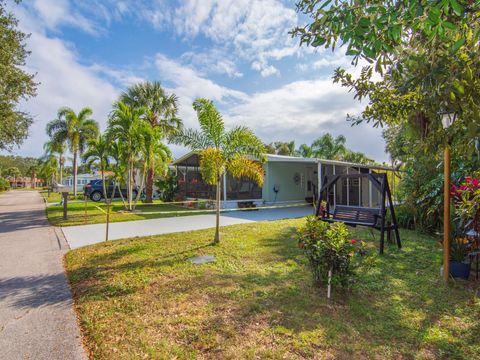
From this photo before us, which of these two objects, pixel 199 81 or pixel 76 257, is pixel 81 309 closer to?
pixel 76 257

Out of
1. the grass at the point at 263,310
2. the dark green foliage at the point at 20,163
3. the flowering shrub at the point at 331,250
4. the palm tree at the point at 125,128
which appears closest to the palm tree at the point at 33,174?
the dark green foliage at the point at 20,163

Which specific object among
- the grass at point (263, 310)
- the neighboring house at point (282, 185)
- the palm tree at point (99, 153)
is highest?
the palm tree at point (99, 153)

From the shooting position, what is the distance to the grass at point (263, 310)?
2604mm

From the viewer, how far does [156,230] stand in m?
8.65

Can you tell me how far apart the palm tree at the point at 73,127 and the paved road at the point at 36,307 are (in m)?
20.1

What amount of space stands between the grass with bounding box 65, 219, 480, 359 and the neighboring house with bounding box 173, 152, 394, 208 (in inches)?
387

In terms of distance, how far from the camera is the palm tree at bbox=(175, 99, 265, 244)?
6785 mm

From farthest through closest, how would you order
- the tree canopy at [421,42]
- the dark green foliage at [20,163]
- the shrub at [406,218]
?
the dark green foliage at [20,163] → the shrub at [406,218] → the tree canopy at [421,42]

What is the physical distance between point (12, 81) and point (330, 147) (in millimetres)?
28508

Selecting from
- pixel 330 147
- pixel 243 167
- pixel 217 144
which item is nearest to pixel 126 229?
pixel 217 144

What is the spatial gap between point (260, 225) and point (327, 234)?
592cm

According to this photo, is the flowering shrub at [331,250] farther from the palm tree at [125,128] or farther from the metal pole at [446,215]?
the palm tree at [125,128]

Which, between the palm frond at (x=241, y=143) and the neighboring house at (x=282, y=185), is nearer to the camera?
the palm frond at (x=241, y=143)

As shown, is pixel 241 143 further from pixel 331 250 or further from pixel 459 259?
pixel 459 259
